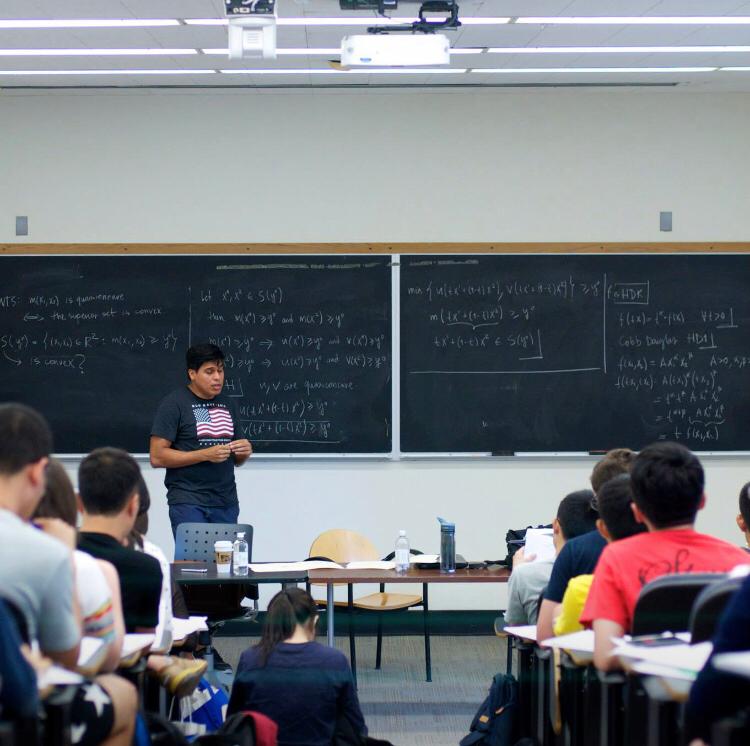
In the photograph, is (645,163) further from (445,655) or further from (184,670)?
(184,670)

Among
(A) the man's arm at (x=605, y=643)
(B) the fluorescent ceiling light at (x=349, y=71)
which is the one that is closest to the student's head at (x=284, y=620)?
(A) the man's arm at (x=605, y=643)

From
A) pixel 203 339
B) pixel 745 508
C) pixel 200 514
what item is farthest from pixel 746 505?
pixel 203 339

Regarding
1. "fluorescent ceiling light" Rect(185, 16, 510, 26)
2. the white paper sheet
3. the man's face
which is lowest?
the white paper sheet

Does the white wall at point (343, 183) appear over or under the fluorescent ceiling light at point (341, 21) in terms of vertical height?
under

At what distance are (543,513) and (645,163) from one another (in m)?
2.25

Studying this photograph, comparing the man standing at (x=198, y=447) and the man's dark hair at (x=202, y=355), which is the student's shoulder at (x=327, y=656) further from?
the man's dark hair at (x=202, y=355)

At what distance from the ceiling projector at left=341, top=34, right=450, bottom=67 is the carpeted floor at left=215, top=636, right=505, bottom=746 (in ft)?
9.23

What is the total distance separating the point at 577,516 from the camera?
12.8 feet

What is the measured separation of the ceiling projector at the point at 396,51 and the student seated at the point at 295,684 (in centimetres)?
213

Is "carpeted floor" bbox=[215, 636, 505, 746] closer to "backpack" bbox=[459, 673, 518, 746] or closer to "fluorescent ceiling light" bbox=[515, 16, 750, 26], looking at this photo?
"backpack" bbox=[459, 673, 518, 746]

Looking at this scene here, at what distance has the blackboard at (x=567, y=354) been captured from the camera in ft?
22.5

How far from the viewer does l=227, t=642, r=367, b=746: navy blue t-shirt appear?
137 inches

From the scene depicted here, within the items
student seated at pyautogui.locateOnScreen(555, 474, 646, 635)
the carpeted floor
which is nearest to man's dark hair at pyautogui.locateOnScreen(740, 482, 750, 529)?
student seated at pyautogui.locateOnScreen(555, 474, 646, 635)

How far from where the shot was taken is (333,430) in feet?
22.4
